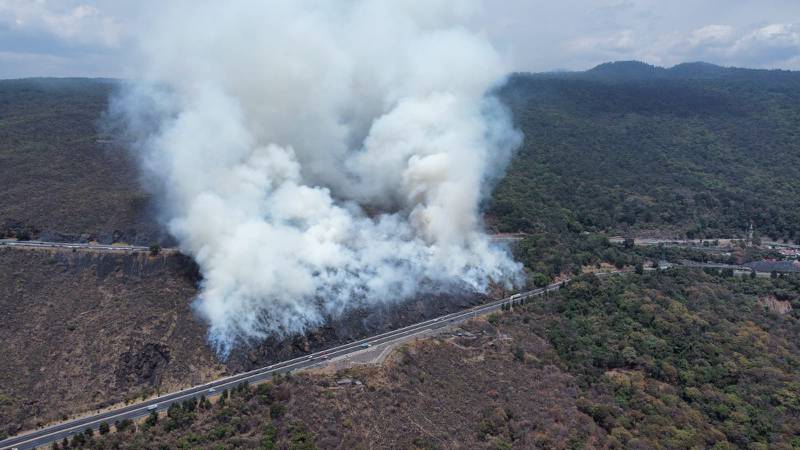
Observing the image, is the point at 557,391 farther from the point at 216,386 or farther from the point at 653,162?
the point at 653,162

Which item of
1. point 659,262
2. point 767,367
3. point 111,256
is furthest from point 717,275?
point 111,256

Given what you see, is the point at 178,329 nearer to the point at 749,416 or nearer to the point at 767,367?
the point at 749,416

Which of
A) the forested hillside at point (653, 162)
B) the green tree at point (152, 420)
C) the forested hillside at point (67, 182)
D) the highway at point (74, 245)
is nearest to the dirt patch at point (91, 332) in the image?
the highway at point (74, 245)

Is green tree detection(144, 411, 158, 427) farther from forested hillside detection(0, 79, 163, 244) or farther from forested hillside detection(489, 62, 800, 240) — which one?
forested hillside detection(489, 62, 800, 240)

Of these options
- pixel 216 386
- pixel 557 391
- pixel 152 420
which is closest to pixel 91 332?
pixel 216 386

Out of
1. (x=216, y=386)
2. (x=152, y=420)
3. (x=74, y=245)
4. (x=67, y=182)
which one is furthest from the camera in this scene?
(x=67, y=182)

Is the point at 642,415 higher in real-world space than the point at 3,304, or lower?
lower
